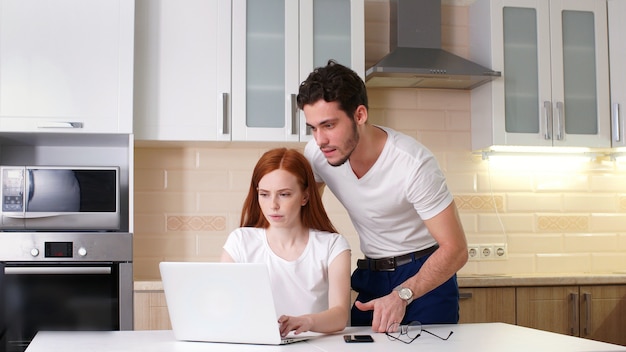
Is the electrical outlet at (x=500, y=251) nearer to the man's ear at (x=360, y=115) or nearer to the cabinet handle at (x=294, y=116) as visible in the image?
the cabinet handle at (x=294, y=116)

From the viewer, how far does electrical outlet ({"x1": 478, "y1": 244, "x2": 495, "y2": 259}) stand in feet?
12.8

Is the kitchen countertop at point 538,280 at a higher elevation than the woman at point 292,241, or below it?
below

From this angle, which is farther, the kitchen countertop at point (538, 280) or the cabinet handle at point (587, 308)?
the cabinet handle at point (587, 308)

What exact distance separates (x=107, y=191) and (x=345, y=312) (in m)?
1.46

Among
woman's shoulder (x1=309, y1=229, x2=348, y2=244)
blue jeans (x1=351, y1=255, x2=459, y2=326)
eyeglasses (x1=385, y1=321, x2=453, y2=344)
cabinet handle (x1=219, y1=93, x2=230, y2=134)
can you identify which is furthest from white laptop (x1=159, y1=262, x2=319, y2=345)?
cabinet handle (x1=219, y1=93, x2=230, y2=134)

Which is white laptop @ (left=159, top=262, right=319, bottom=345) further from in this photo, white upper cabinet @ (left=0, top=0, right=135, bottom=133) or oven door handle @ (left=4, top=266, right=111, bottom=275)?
white upper cabinet @ (left=0, top=0, right=135, bottom=133)

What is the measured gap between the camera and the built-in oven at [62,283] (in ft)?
10.4

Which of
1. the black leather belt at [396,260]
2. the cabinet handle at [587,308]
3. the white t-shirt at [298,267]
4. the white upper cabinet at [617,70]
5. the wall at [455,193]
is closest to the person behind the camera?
the white t-shirt at [298,267]

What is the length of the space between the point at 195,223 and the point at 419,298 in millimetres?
1500

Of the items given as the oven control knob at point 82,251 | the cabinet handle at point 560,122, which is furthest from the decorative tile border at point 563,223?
the oven control knob at point 82,251

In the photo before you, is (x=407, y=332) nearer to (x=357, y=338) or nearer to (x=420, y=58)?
(x=357, y=338)

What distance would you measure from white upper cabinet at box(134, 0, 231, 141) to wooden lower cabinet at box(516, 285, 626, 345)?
1.52 meters

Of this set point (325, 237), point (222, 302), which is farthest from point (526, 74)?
point (222, 302)

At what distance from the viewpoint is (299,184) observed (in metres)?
2.41
